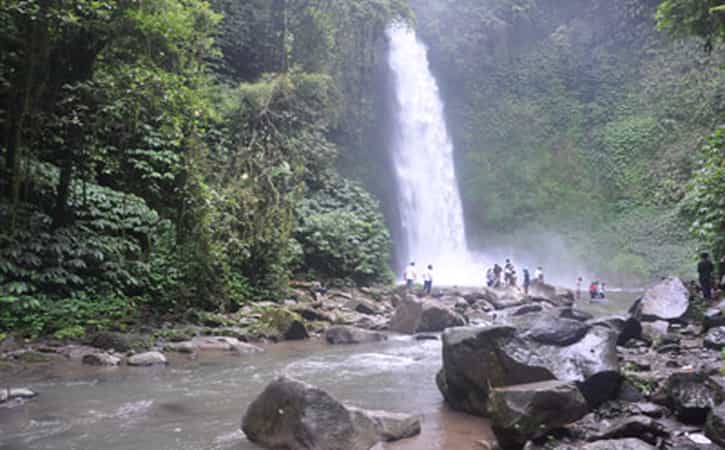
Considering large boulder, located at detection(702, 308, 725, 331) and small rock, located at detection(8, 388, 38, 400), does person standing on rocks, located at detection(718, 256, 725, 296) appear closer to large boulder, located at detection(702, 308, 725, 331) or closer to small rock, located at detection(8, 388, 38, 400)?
large boulder, located at detection(702, 308, 725, 331)

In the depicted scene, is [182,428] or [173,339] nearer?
[182,428]

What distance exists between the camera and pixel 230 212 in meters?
12.4

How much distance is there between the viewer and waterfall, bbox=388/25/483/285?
2739cm

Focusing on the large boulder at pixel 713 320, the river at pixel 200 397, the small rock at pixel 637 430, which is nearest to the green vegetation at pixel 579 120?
the large boulder at pixel 713 320

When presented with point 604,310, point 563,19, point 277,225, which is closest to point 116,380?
point 277,225

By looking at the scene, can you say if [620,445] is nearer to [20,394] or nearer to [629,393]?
[629,393]

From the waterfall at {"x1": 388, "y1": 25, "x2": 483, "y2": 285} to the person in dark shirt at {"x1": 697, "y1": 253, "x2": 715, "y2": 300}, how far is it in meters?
14.3

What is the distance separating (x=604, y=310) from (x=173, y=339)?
Answer: 40.2 ft

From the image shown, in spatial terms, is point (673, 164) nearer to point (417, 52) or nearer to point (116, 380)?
point (417, 52)

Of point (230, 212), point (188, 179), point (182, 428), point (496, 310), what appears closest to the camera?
point (182, 428)

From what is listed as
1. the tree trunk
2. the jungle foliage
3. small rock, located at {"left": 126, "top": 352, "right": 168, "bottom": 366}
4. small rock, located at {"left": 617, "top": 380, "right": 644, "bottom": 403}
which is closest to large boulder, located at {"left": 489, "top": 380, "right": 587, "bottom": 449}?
small rock, located at {"left": 617, "top": 380, "right": 644, "bottom": 403}

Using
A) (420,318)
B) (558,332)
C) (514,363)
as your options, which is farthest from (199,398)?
(420,318)

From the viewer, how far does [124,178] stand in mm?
11992

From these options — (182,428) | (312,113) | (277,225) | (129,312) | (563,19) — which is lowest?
(182,428)
